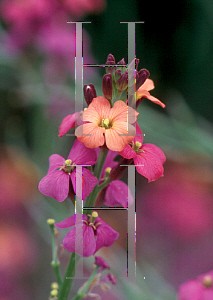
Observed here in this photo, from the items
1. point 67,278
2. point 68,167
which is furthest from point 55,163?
point 67,278

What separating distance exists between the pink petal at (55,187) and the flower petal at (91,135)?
0.05 m

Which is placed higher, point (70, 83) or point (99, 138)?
point (70, 83)

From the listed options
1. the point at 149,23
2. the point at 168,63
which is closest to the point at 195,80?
the point at 168,63

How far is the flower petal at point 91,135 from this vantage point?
24 centimetres

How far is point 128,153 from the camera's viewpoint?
25cm

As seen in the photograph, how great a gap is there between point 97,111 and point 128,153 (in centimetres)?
5

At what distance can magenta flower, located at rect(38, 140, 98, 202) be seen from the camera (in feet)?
0.83

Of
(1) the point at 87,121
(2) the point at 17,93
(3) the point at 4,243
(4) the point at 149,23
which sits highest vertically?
(4) the point at 149,23

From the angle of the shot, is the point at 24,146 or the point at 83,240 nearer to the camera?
the point at 83,240

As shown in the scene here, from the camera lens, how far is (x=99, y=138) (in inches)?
9.4

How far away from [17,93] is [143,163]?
1.66 ft

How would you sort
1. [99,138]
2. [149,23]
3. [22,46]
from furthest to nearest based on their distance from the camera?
[149,23], [22,46], [99,138]

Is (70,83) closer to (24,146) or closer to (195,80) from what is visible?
(24,146)

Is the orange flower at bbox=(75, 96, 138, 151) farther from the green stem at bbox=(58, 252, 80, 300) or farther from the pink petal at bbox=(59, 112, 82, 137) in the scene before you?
the green stem at bbox=(58, 252, 80, 300)
